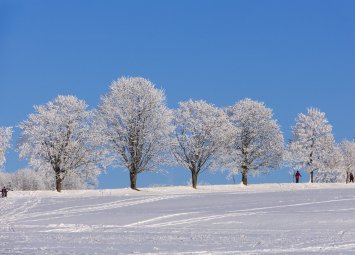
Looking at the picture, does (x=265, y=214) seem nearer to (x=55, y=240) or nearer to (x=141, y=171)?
(x=55, y=240)

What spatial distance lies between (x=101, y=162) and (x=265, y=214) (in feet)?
110

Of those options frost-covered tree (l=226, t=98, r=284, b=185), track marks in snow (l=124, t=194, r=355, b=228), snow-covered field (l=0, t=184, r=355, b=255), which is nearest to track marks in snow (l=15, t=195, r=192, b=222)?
snow-covered field (l=0, t=184, r=355, b=255)

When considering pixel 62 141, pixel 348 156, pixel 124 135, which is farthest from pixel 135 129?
pixel 348 156

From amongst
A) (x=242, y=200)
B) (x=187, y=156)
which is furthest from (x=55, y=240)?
(x=187, y=156)

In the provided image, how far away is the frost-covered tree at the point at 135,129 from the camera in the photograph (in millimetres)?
59688

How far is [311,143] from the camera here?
81.1 metres

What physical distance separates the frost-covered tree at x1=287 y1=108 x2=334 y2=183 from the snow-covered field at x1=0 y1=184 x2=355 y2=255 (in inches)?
1575

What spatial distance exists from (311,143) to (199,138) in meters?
21.4

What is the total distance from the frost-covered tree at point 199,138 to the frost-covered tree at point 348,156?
36698 millimetres

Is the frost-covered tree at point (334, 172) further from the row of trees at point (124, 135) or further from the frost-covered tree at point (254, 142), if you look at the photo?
the row of trees at point (124, 135)

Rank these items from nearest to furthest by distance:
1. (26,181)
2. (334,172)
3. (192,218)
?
1. (192,218)
2. (334,172)
3. (26,181)

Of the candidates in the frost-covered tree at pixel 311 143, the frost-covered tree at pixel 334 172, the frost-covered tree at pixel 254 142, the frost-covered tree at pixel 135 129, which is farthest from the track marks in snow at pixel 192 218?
the frost-covered tree at pixel 334 172

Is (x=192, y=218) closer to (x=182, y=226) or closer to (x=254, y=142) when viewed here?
(x=182, y=226)

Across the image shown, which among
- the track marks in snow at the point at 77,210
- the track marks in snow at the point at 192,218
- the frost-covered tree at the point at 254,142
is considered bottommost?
the track marks in snow at the point at 192,218
